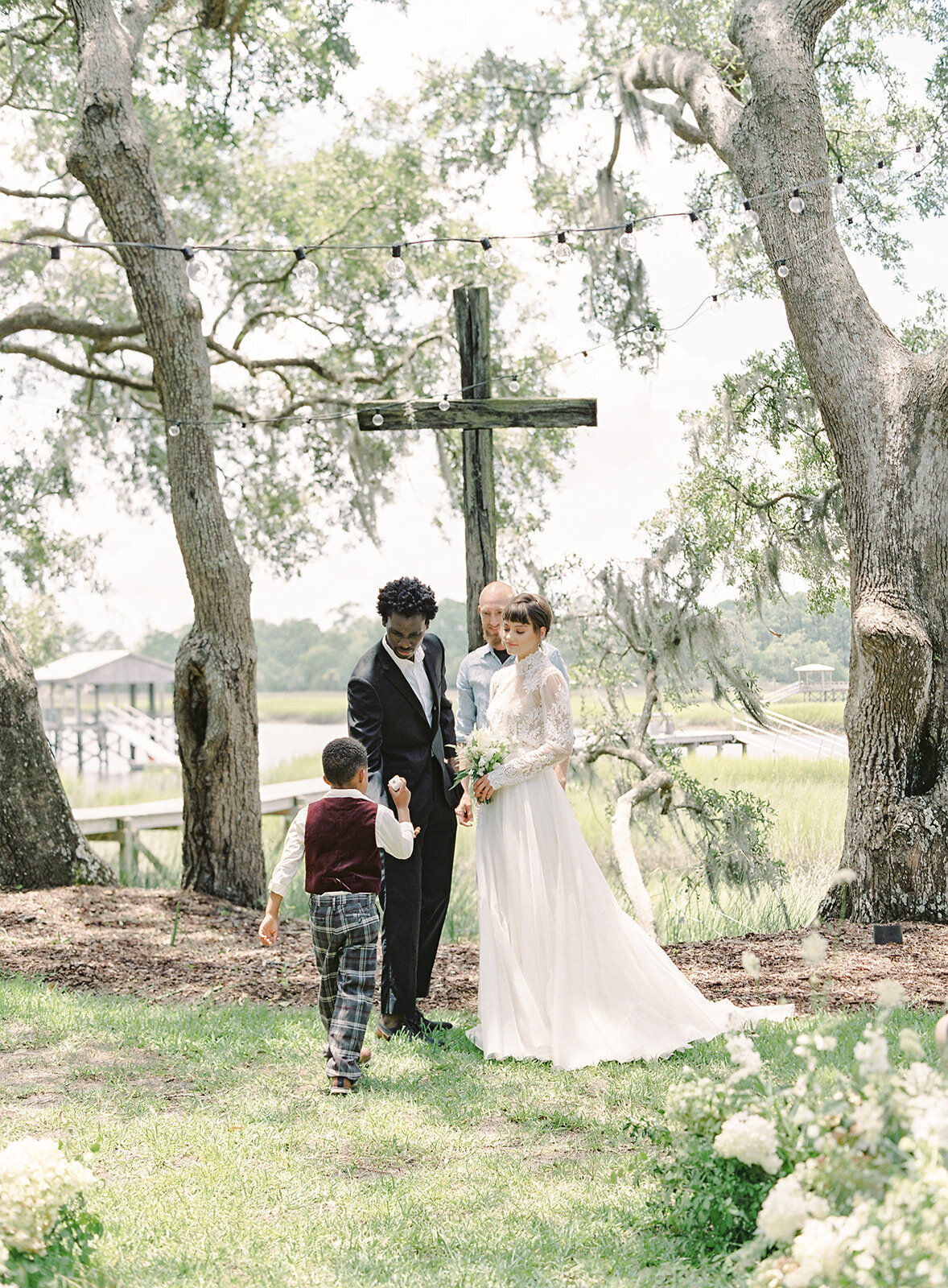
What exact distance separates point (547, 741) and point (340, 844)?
946 mm

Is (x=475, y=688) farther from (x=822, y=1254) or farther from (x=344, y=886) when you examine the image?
(x=822, y=1254)

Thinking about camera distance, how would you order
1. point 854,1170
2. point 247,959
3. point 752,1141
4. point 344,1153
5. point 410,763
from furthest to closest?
point 247,959
point 410,763
point 344,1153
point 752,1141
point 854,1170

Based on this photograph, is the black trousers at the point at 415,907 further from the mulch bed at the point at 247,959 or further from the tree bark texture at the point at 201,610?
the tree bark texture at the point at 201,610

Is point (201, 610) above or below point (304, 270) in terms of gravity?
below

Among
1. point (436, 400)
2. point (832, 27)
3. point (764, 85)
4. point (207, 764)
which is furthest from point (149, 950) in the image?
point (832, 27)

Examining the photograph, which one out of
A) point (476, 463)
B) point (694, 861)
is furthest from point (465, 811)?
point (694, 861)

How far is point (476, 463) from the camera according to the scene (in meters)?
6.59

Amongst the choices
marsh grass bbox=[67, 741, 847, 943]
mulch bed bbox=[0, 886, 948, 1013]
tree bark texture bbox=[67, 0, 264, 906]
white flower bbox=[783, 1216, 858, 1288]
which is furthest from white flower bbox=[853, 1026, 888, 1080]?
tree bark texture bbox=[67, 0, 264, 906]

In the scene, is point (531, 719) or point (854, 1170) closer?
point (854, 1170)

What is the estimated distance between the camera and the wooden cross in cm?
646

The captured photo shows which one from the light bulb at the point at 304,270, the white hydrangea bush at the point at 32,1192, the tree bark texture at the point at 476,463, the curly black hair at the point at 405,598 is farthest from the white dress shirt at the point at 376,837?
the light bulb at the point at 304,270

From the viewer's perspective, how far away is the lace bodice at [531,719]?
4398 mm

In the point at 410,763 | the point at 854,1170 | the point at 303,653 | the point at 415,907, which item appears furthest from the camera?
the point at 303,653

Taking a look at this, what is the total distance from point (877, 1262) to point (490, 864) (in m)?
2.80
